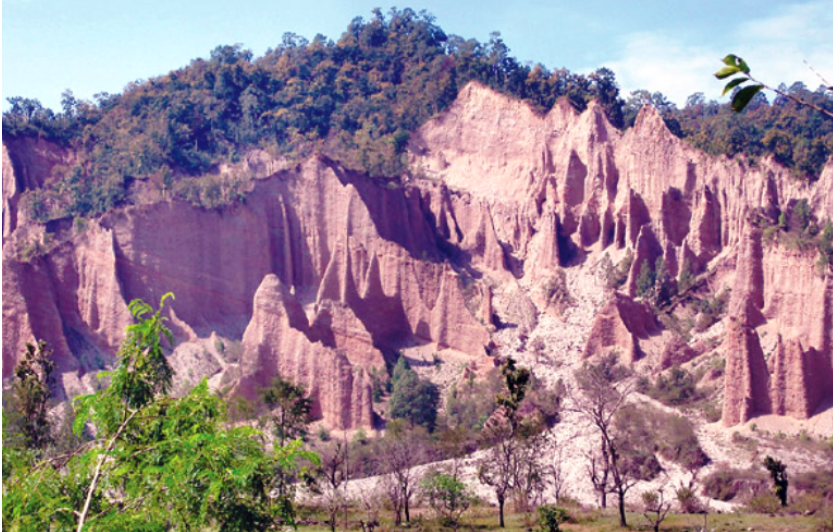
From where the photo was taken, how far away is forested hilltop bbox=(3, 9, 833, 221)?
2085 inches

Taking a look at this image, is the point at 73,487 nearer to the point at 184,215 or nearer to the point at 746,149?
the point at 184,215

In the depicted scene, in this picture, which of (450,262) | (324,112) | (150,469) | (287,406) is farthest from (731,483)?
(324,112)

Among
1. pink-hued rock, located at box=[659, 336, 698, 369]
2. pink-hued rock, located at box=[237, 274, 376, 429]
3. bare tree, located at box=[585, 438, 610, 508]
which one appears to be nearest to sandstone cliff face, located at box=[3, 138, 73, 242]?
pink-hued rock, located at box=[237, 274, 376, 429]

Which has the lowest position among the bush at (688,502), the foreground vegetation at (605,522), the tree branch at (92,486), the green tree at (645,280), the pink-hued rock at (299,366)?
the foreground vegetation at (605,522)

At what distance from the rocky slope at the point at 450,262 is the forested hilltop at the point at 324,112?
189 centimetres

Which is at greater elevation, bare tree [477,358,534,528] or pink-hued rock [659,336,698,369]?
pink-hued rock [659,336,698,369]

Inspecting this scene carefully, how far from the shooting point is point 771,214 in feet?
147

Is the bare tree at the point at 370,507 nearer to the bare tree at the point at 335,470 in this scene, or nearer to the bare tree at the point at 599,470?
the bare tree at the point at 335,470

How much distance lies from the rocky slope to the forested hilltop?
6.19ft

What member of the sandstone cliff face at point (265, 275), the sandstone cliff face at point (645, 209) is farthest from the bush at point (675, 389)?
the sandstone cliff face at point (265, 275)

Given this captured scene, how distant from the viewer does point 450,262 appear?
52.7 meters

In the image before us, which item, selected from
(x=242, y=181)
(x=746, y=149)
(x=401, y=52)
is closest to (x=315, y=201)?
(x=242, y=181)

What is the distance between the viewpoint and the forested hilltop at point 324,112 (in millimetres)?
52969

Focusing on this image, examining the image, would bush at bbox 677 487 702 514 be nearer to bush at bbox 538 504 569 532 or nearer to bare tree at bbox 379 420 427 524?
bush at bbox 538 504 569 532
